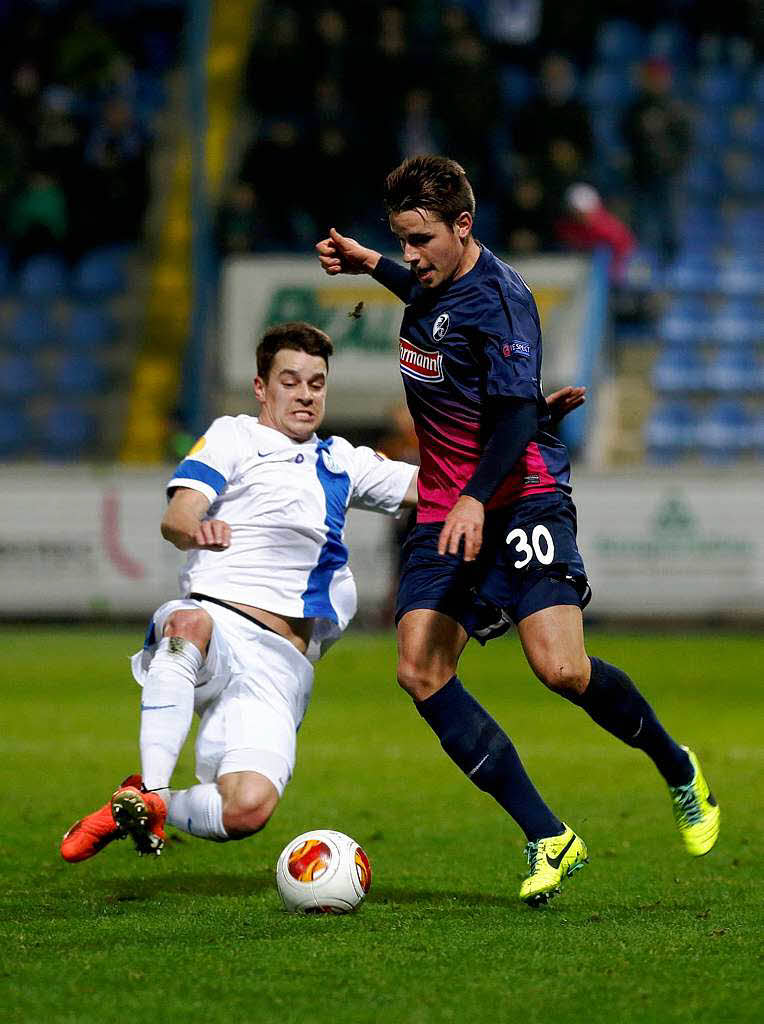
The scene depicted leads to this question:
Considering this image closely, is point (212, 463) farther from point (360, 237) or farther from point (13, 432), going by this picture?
point (13, 432)

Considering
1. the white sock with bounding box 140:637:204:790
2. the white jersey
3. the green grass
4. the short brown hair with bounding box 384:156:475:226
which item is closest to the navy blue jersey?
the short brown hair with bounding box 384:156:475:226

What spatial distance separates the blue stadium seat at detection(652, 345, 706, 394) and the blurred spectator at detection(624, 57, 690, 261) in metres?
1.08

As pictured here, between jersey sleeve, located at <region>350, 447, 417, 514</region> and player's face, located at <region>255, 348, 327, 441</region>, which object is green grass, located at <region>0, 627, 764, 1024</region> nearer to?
jersey sleeve, located at <region>350, 447, 417, 514</region>

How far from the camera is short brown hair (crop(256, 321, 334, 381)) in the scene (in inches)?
229

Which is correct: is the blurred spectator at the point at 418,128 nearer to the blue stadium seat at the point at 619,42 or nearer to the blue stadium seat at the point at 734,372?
the blue stadium seat at the point at 619,42

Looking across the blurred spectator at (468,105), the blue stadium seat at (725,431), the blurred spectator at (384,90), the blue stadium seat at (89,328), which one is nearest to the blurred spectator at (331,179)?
the blurred spectator at (384,90)

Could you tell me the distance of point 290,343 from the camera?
5.82m

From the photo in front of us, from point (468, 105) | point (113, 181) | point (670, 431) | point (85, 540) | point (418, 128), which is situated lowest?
point (85, 540)

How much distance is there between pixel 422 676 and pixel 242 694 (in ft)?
2.24

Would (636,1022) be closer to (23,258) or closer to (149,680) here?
(149,680)

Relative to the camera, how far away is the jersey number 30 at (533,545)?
5.30m

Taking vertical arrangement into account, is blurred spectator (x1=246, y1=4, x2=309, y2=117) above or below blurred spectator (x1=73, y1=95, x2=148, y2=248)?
above

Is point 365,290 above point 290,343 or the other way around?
the other way around

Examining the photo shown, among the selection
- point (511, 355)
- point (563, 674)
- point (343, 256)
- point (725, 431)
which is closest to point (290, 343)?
point (343, 256)
